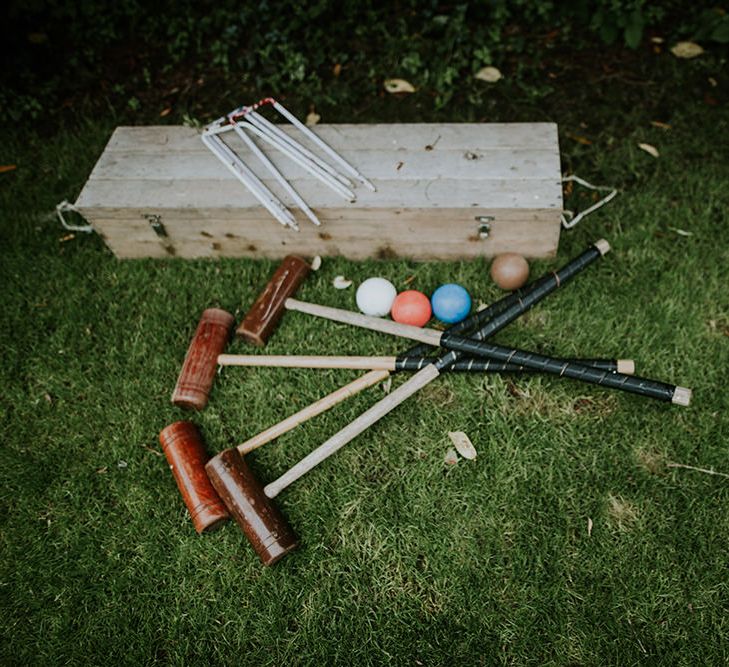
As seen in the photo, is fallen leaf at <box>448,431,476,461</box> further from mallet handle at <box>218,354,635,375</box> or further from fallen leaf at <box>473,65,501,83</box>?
fallen leaf at <box>473,65,501,83</box>

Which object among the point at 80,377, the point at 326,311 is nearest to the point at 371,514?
the point at 326,311

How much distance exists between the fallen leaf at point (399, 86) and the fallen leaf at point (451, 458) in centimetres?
Answer: 243

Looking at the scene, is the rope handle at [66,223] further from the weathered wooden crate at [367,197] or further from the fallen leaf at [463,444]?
the fallen leaf at [463,444]

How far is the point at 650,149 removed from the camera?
3654 mm

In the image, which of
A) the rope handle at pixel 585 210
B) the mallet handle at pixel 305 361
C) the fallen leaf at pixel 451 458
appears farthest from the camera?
the rope handle at pixel 585 210

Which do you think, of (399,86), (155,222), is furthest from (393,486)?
(399,86)

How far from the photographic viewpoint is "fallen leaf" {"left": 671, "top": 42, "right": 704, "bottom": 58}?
158 inches

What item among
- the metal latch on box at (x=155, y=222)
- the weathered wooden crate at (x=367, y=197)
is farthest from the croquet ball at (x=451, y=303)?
the metal latch on box at (x=155, y=222)

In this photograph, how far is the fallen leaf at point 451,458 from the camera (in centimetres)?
272

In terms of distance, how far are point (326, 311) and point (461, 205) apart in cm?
79

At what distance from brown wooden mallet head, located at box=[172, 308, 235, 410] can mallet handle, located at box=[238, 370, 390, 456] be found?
330 millimetres

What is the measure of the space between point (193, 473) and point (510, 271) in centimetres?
168

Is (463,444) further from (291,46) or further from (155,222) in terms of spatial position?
(291,46)

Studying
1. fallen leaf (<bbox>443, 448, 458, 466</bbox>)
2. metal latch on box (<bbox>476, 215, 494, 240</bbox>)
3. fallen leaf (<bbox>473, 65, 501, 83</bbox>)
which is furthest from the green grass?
fallen leaf (<bbox>473, 65, 501, 83</bbox>)
